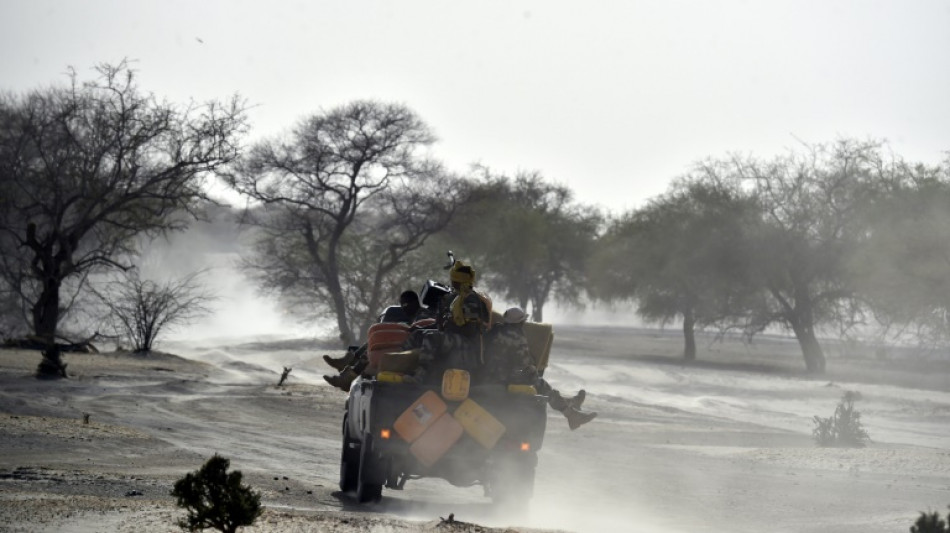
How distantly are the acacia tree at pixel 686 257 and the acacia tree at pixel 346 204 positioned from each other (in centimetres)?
1160

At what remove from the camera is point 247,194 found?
43.9 m

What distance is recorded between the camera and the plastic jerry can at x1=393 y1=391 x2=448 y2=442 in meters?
11.0

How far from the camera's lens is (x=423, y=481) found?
15.4 metres

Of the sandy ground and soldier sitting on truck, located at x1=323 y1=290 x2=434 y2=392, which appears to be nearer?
the sandy ground

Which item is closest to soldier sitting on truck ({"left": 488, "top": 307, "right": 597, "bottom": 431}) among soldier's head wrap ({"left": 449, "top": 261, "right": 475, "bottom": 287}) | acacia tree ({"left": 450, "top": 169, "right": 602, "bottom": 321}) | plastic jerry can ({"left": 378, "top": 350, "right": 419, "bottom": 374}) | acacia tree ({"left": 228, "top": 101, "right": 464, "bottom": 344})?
soldier's head wrap ({"left": 449, "top": 261, "right": 475, "bottom": 287})

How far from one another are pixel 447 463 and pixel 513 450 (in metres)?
0.59

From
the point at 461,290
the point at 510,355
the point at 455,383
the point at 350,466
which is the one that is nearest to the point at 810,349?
the point at 350,466

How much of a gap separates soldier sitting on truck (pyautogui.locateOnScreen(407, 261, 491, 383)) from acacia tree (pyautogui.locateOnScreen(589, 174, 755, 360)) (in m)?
41.6

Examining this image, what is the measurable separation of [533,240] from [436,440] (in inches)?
2271

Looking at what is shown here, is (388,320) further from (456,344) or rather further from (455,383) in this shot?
(455,383)

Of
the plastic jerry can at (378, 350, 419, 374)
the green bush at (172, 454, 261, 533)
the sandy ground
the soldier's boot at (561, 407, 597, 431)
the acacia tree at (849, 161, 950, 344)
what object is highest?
the acacia tree at (849, 161, 950, 344)

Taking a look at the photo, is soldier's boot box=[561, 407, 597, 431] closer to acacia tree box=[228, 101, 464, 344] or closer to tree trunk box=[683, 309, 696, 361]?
acacia tree box=[228, 101, 464, 344]

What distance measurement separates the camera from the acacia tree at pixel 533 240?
66.8 meters

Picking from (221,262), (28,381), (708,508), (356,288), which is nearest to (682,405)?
(356,288)
